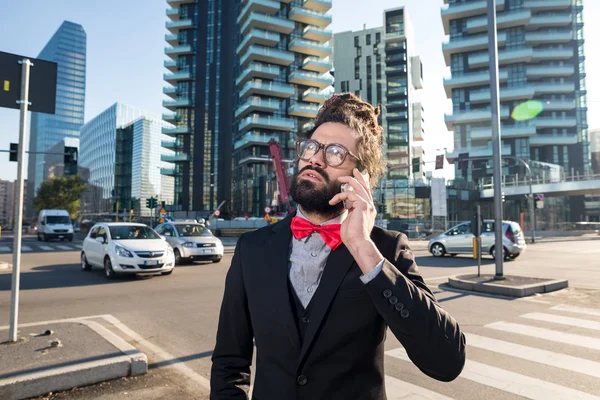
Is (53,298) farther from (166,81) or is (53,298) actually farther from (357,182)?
(166,81)

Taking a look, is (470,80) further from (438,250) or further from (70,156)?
(70,156)

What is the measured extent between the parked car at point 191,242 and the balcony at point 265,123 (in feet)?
154

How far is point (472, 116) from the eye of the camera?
64188mm

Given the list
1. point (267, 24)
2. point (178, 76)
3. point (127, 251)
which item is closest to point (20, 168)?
point (127, 251)

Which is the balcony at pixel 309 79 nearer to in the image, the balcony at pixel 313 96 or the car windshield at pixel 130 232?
the balcony at pixel 313 96

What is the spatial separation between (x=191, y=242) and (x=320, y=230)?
13898mm

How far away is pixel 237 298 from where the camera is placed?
70.3 inches

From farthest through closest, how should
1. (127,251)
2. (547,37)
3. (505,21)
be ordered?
1. (547,37)
2. (505,21)
3. (127,251)

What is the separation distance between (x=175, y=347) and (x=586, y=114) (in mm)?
77567

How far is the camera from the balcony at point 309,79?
216ft

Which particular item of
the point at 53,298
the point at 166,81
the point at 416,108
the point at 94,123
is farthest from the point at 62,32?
the point at 53,298

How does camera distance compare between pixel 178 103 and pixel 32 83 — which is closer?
pixel 32 83

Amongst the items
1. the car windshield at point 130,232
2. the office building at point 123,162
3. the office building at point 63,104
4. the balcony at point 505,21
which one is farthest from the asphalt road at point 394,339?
the office building at point 63,104

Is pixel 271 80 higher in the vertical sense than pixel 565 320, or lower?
higher
